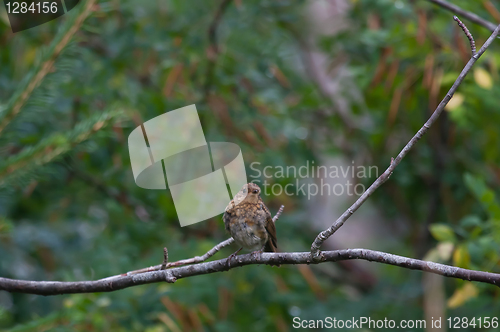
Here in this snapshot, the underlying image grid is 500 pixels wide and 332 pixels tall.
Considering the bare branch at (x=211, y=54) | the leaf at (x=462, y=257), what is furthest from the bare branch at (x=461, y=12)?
the bare branch at (x=211, y=54)

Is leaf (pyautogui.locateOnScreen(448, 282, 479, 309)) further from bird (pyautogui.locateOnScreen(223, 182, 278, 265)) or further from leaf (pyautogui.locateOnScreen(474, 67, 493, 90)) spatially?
leaf (pyautogui.locateOnScreen(474, 67, 493, 90))

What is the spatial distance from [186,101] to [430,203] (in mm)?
2453

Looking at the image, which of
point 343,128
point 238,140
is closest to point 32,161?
point 238,140

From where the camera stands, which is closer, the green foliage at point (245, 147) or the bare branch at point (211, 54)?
the green foliage at point (245, 147)

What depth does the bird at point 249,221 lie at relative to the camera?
8.70 ft

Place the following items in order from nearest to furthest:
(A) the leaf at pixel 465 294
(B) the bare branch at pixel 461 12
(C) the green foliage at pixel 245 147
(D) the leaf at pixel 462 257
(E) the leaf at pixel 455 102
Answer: (B) the bare branch at pixel 461 12 → (D) the leaf at pixel 462 257 → (A) the leaf at pixel 465 294 → (E) the leaf at pixel 455 102 → (C) the green foliage at pixel 245 147

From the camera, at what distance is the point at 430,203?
460 cm

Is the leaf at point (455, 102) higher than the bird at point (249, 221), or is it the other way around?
the leaf at point (455, 102)

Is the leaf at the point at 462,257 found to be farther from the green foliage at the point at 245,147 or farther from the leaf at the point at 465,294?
the leaf at the point at 465,294
